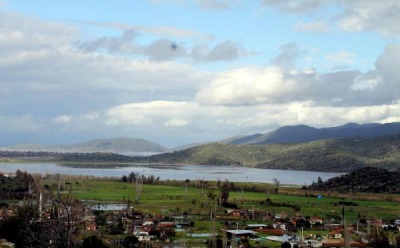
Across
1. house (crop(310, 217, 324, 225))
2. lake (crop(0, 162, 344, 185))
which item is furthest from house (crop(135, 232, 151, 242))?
lake (crop(0, 162, 344, 185))

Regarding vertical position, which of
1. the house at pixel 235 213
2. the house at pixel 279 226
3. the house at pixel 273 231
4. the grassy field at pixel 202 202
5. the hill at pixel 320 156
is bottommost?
the house at pixel 273 231

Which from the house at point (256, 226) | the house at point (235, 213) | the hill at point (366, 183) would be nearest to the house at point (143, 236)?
the house at point (256, 226)

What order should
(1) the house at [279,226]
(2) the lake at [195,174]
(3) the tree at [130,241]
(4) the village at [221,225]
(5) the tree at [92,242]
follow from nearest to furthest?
(5) the tree at [92,242]
(3) the tree at [130,241]
(4) the village at [221,225]
(1) the house at [279,226]
(2) the lake at [195,174]

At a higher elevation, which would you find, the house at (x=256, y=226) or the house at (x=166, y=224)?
the house at (x=166, y=224)

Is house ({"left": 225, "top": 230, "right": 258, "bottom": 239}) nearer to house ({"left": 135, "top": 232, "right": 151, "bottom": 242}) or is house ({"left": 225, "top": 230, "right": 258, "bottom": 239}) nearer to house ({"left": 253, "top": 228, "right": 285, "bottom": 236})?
house ({"left": 253, "top": 228, "right": 285, "bottom": 236})

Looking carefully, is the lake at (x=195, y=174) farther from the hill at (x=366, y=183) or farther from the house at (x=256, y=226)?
the house at (x=256, y=226)

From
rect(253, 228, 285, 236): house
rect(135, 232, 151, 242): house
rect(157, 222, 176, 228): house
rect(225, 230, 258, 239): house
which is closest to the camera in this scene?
rect(135, 232, 151, 242): house
